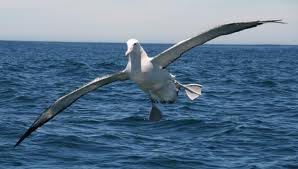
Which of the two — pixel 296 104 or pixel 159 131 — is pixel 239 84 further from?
pixel 159 131

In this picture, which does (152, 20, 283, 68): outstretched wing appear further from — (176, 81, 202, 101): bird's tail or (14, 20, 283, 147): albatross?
(176, 81, 202, 101): bird's tail

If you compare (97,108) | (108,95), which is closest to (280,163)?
(97,108)

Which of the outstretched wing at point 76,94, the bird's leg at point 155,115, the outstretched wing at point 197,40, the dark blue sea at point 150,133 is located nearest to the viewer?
the outstretched wing at point 197,40

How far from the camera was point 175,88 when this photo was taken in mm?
10148

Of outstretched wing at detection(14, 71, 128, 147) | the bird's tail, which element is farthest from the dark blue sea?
the bird's tail

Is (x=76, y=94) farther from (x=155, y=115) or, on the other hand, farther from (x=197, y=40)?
(x=197, y=40)

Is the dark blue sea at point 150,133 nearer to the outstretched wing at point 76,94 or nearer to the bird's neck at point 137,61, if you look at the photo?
the outstretched wing at point 76,94

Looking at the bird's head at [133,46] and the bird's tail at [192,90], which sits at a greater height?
the bird's head at [133,46]

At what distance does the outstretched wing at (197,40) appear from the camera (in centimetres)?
885

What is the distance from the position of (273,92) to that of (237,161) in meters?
17.6

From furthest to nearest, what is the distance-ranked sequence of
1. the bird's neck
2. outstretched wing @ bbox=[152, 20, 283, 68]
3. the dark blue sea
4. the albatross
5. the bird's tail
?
1. the dark blue sea
2. the bird's tail
3. the bird's neck
4. the albatross
5. outstretched wing @ bbox=[152, 20, 283, 68]

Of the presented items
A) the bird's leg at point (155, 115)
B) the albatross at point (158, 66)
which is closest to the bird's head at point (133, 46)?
the albatross at point (158, 66)

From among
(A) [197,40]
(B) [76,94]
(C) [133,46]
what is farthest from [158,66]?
(B) [76,94]

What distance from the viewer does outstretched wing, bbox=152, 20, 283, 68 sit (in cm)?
885
